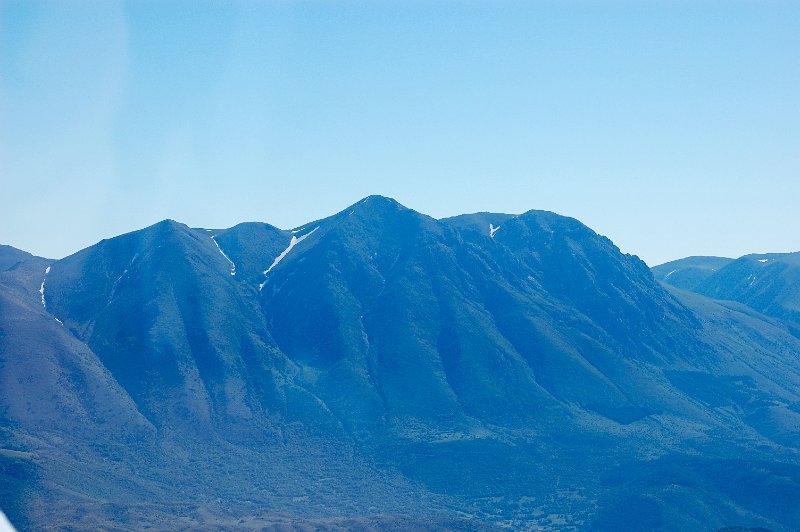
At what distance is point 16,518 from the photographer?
19775 centimetres

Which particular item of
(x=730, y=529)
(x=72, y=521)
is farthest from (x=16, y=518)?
(x=730, y=529)

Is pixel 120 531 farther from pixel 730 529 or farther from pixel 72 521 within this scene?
pixel 730 529

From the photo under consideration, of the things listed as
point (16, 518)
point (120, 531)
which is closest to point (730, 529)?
point (120, 531)

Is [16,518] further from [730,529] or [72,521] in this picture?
[730,529]

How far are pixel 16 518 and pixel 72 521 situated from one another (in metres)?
11.8

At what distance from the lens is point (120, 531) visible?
19438 centimetres

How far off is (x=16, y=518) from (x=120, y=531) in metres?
23.2

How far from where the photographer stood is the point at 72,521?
19775cm

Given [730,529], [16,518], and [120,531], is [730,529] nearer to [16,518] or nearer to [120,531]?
[120,531]

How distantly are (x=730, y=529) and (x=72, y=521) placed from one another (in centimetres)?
13745

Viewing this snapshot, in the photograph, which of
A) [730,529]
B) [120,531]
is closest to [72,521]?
[120,531]

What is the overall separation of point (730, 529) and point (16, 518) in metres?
149

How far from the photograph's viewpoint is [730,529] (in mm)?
195750
